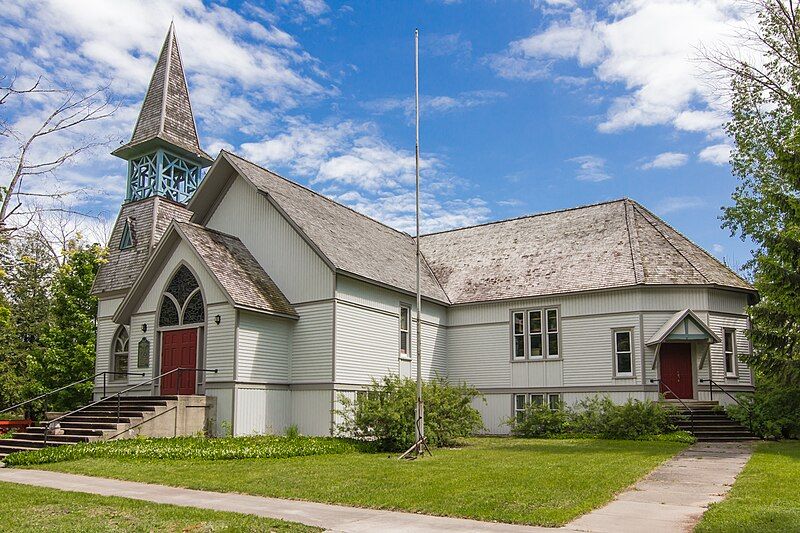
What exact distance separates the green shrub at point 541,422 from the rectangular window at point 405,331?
4.65m

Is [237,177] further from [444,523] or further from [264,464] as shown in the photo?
[444,523]

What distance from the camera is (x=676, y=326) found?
25125 millimetres

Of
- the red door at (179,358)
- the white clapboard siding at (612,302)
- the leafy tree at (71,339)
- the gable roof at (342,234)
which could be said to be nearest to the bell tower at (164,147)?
the leafy tree at (71,339)

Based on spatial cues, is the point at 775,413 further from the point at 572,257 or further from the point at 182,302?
the point at 182,302

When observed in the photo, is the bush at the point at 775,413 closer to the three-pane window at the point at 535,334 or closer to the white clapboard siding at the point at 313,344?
the three-pane window at the point at 535,334

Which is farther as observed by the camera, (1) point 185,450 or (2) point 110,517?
(1) point 185,450

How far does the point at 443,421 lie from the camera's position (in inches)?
866

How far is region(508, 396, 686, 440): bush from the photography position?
23.8 m

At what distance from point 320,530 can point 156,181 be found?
82.1ft

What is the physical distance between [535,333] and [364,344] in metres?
7.33

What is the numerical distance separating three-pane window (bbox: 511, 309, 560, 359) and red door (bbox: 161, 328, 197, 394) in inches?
489

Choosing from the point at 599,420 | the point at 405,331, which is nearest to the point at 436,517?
the point at 599,420

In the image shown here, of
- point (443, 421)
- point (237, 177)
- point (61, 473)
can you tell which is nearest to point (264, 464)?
point (61, 473)

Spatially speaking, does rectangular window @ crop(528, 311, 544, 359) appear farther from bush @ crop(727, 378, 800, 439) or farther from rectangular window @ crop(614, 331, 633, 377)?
bush @ crop(727, 378, 800, 439)
